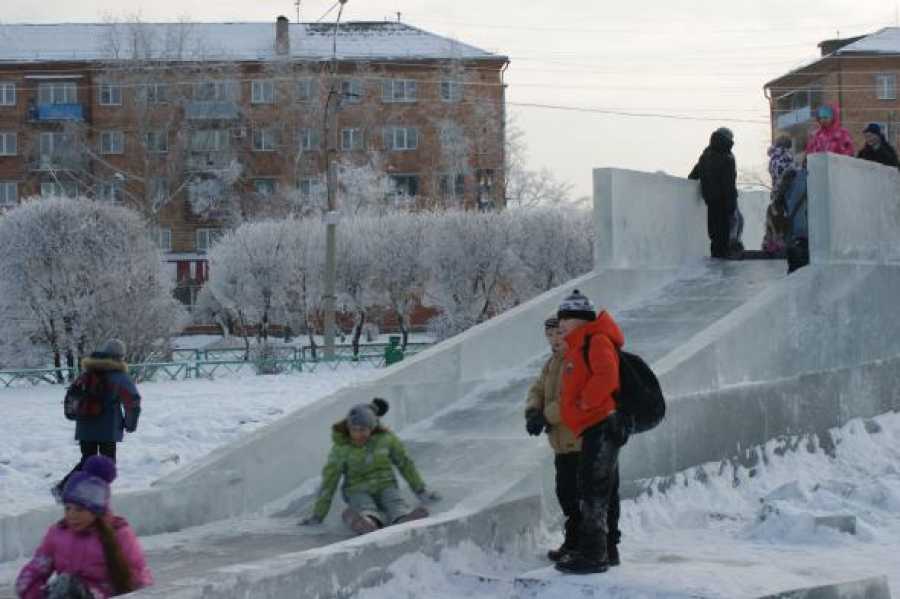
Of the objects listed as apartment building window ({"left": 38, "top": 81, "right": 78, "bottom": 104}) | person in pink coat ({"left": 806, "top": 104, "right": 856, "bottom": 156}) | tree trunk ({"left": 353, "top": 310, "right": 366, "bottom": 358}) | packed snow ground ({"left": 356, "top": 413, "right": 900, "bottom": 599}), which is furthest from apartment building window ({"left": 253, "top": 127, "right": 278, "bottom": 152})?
packed snow ground ({"left": 356, "top": 413, "right": 900, "bottom": 599})

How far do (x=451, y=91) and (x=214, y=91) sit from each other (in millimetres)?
11120

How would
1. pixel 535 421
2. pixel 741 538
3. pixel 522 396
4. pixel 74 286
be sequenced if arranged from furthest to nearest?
1. pixel 74 286
2. pixel 522 396
3. pixel 741 538
4. pixel 535 421

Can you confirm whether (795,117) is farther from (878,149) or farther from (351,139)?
(878,149)

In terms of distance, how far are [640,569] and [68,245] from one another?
1039 inches

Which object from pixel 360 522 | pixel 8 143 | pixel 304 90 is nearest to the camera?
pixel 360 522

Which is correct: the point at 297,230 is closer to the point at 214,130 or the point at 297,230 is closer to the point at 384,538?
the point at 214,130

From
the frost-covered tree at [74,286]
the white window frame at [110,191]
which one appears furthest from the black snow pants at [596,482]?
the white window frame at [110,191]

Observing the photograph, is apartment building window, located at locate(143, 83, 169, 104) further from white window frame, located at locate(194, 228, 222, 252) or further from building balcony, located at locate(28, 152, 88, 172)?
white window frame, located at locate(194, 228, 222, 252)

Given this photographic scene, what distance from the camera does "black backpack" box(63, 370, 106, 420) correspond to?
1058 centimetres

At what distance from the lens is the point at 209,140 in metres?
65.1

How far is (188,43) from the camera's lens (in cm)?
6388

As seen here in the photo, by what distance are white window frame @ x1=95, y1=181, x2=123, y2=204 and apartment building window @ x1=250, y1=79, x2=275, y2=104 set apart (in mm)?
7811

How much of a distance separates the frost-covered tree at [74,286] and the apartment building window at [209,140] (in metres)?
31.7

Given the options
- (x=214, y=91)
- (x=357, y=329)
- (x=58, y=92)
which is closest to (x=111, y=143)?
(x=58, y=92)
